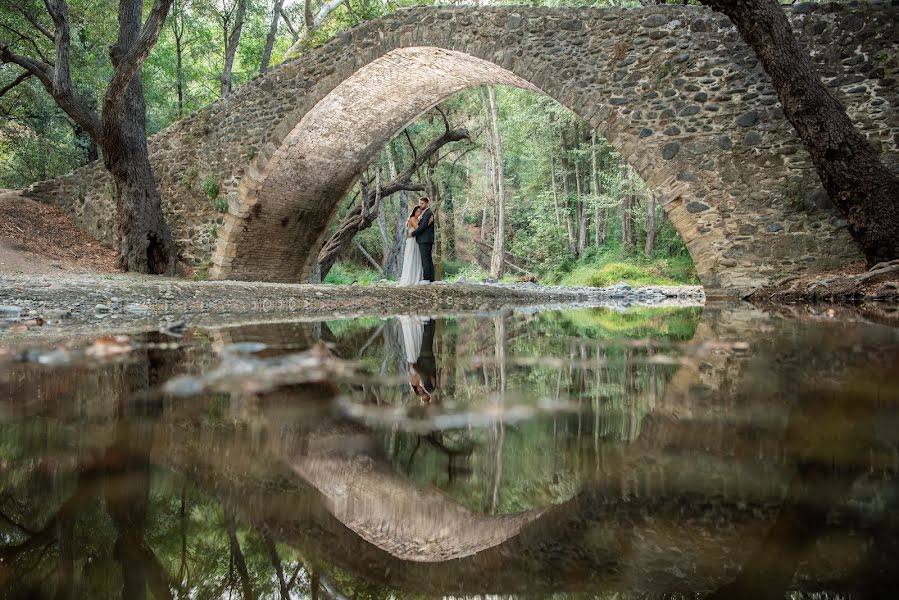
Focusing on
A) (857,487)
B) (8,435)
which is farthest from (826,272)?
(8,435)

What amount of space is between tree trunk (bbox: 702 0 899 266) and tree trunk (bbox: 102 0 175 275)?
→ 992cm

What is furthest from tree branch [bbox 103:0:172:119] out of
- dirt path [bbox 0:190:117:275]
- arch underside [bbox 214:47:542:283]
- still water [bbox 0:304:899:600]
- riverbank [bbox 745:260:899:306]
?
riverbank [bbox 745:260:899:306]

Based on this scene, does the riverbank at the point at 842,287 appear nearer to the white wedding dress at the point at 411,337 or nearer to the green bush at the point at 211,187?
the white wedding dress at the point at 411,337

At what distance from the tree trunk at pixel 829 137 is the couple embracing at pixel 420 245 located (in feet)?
17.7

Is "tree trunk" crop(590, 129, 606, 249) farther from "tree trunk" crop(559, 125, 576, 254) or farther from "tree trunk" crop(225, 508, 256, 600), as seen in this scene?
"tree trunk" crop(225, 508, 256, 600)

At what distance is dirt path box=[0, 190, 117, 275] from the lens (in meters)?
11.0

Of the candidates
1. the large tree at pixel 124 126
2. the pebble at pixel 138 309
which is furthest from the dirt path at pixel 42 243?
the pebble at pixel 138 309

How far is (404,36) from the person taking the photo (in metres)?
10.7

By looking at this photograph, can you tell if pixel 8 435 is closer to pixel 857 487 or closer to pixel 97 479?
pixel 97 479

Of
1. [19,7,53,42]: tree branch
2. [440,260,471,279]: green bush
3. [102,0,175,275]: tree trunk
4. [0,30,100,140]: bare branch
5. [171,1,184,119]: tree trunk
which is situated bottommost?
[440,260,471,279]: green bush

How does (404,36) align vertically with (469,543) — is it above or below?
above

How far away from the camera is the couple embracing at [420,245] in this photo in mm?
10945

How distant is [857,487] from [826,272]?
25.5ft

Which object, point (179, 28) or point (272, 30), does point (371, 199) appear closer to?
point (272, 30)
